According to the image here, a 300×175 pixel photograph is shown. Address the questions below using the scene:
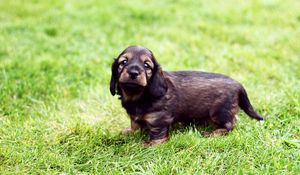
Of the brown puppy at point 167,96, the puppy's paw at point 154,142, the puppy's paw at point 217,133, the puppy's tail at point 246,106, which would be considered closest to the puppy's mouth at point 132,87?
the brown puppy at point 167,96

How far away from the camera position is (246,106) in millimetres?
5188

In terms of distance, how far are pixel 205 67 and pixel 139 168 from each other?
3.03 metres

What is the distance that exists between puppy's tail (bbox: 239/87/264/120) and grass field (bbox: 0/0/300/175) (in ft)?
0.41

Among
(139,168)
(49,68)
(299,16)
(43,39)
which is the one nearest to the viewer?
(139,168)

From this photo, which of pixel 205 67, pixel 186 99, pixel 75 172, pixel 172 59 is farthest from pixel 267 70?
pixel 75 172

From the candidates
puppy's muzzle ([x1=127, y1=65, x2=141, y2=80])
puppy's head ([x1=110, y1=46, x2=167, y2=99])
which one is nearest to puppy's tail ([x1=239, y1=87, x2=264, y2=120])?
puppy's head ([x1=110, y1=46, x2=167, y2=99])

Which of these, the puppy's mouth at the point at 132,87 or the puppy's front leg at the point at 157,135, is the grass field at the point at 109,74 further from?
the puppy's mouth at the point at 132,87

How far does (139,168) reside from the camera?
4277 mm

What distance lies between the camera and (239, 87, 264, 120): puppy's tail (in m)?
5.14

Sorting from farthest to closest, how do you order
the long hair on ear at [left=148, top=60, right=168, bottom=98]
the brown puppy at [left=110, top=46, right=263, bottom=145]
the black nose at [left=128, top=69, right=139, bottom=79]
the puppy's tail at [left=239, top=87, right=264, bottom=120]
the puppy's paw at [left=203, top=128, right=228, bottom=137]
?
the puppy's tail at [left=239, top=87, right=264, bottom=120], the puppy's paw at [left=203, top=128, right=228, bottom=137], the long hair on ear at [left=148, top=60, right=168, bottom=98], the brown puppy at [left=110, top=46, right=263, bottom=145], the black nose at [left=128, top=69, right=139, bottom=79]

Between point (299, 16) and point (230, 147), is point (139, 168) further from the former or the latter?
point (299, 16)

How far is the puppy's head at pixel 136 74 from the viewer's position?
4.34 m

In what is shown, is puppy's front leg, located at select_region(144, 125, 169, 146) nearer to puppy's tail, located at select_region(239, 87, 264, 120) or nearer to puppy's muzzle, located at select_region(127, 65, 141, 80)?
puppy's muzzle, located at select_region(127, 65, 141, 80)

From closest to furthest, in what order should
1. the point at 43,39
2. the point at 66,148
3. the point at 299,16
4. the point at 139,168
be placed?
the point at 139,168
the point at 66,148
the point at 43,39
the point at 299,16
